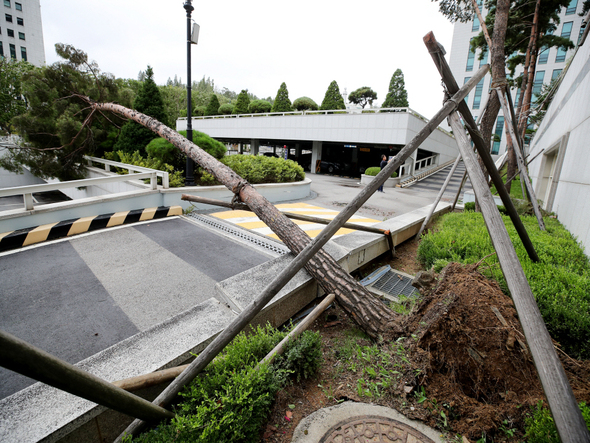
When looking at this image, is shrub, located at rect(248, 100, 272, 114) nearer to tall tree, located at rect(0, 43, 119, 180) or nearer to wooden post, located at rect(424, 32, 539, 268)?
tall tree, located at rect(0, 43, 119, 180)

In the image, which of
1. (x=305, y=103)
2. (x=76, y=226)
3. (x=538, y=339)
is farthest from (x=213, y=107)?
(x=538, y=339)

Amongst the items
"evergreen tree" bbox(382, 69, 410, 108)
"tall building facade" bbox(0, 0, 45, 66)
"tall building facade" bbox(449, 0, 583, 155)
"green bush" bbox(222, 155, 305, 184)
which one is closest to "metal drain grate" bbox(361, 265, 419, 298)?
"green bush" bbox(222, 155, 305, 184)

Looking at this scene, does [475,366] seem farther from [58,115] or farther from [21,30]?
[21,30]

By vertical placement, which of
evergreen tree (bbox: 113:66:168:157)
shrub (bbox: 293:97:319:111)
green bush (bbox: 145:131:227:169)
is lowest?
green bush (bbox: 145:131:227:169)

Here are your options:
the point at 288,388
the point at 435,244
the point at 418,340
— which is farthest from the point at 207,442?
the point at 435,244

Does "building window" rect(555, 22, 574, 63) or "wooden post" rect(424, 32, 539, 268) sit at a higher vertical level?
"building window" rect(555, 22, 574, 63)

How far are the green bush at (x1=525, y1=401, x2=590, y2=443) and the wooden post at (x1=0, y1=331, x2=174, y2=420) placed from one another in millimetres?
2378

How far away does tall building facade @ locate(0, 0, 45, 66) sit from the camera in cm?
5113

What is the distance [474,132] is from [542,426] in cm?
267

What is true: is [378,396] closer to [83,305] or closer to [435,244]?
[435,244]

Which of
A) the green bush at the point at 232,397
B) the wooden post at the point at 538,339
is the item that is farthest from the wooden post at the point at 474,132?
the green bush at the point at 232,397

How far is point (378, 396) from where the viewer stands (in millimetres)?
2264

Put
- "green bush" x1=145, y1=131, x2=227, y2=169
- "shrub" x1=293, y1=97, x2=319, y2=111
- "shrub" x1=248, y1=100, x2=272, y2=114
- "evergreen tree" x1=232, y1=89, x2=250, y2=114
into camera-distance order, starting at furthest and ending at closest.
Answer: "evergreen tree" x1=232, y1=89, x2=250, y2=114, "shrub" x1=248, y1=100, x2=272, y2=114, "shrub" x1=293, y1=97, x2=319, y2=111, "green bush" x1=145, y1=131, x2=227, y2=169

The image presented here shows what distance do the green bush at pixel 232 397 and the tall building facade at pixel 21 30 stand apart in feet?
242
